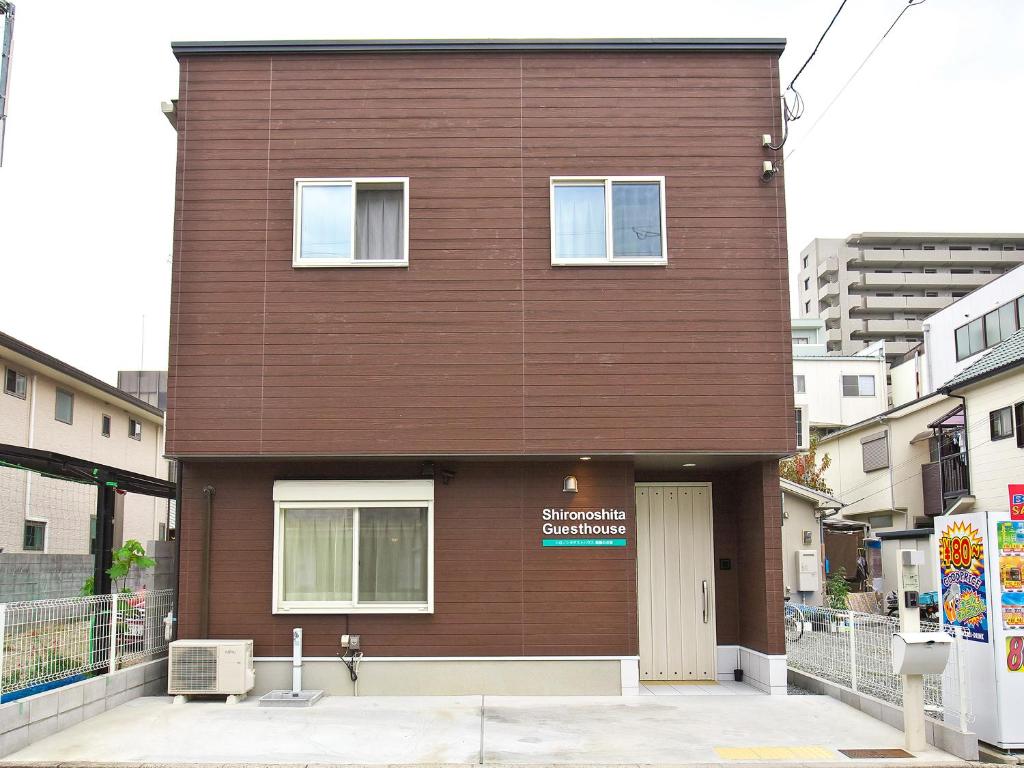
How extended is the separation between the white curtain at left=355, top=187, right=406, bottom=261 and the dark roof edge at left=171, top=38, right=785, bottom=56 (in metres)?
1.72

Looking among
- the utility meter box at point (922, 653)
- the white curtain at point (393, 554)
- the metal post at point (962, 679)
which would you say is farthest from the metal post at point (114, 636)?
the metal post at point (962, 679)

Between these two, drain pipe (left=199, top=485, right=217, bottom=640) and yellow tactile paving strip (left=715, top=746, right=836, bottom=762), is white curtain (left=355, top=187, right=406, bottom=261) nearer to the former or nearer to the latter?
drain pipe (left=199, top=485, right=217, bottom=640)

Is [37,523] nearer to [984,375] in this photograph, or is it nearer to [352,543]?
[352,543]

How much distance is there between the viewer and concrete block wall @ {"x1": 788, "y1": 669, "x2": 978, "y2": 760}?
806cm

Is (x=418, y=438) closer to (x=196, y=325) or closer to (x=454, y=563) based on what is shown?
(x=454, y=563)

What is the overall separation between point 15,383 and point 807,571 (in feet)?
57.0

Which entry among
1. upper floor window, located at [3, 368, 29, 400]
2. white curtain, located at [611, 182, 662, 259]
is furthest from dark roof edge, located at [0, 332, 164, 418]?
white curtain, located at [611, 182, 662, 259]

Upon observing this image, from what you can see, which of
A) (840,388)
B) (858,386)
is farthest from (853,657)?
(858,386)

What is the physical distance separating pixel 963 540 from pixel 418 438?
18.4 ft

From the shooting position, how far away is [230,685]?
10.4 metres

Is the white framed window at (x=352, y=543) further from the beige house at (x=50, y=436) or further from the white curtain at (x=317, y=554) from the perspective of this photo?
the beige house at (x=50, y=436)

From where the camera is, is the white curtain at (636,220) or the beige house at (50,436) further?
the beige house at (50,436)

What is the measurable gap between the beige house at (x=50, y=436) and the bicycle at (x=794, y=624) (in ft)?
37.7

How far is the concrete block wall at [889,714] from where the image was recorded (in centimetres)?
806
